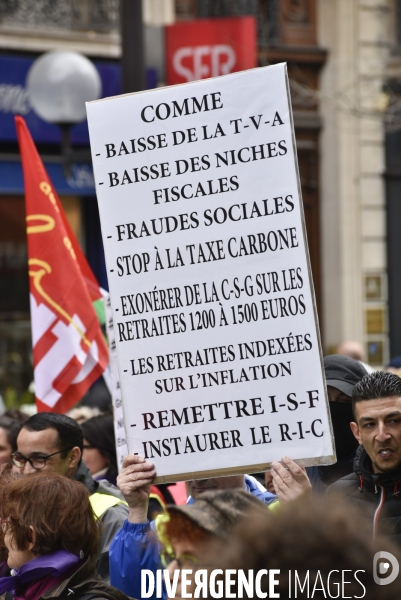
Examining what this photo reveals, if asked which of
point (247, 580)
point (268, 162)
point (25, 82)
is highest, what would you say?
point (25, 82)

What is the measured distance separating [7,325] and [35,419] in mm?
8880

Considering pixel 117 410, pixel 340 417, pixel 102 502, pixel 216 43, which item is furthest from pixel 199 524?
pixel 216 43

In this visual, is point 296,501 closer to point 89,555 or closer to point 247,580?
point 247,580

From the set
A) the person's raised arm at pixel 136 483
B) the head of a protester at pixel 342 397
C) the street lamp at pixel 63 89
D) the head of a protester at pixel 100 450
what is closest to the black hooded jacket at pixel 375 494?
the person's raised arm at pixel 136 483

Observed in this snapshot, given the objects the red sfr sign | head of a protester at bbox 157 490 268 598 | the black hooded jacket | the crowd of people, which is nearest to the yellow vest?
the crowd of people

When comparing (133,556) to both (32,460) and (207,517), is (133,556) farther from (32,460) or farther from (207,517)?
(207,517)

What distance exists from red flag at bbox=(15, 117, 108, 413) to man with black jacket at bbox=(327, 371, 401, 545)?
6.55 ft

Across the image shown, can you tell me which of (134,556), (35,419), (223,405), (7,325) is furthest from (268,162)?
(7,325)

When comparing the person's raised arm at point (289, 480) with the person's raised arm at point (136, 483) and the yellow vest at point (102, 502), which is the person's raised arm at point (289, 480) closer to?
the person's raised arm at point (136, 483)

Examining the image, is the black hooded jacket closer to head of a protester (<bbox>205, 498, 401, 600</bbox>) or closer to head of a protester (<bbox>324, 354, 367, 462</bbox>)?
head of a protester (<bbox>324, 354, 367, 462</bbox>)

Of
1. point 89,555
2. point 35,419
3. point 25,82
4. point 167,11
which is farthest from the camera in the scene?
point 167,11

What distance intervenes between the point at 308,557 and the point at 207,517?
1.26ft

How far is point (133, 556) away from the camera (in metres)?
3.27

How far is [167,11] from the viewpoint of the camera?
46.3ft
